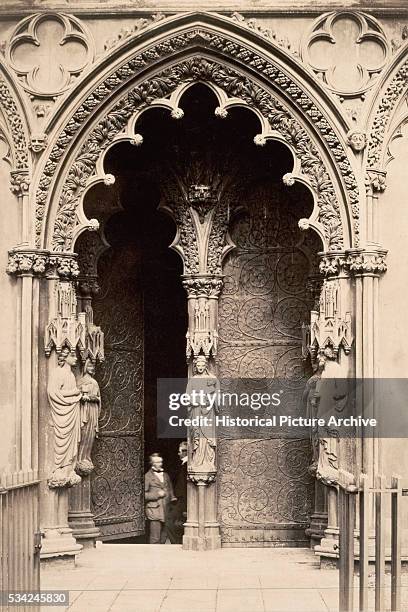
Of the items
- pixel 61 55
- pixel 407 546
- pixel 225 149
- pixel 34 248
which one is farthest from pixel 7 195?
pixel 407 546

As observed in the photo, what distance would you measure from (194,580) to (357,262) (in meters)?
3.40

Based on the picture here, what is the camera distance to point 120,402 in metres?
14.6

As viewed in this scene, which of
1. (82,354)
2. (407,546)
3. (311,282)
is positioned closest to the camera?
(407,546)

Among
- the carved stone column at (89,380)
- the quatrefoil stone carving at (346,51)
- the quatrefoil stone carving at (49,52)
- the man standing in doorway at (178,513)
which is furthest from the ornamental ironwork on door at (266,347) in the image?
the quatrefoil stone carving at (49,52)

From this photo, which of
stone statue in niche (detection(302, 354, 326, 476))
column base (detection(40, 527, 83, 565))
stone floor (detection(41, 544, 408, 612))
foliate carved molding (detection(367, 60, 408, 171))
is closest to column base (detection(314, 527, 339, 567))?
stone floor (detection(41, 544, 408, 612))

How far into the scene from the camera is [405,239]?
1218 centimetres

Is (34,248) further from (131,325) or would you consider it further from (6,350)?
(131,325)

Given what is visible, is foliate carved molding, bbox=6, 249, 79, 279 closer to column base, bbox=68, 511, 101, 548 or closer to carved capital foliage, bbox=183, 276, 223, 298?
carved capital foliage, bbox=183, 276, 223, 298

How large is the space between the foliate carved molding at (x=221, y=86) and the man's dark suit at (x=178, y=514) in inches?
146

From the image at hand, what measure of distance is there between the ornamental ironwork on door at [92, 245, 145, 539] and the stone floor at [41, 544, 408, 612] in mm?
790

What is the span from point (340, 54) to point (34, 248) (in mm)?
3571

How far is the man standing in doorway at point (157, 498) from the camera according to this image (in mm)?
14211

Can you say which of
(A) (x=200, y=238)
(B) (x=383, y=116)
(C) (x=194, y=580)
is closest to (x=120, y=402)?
(A) (x=200, y=238)

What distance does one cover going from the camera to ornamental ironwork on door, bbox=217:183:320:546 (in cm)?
1409
